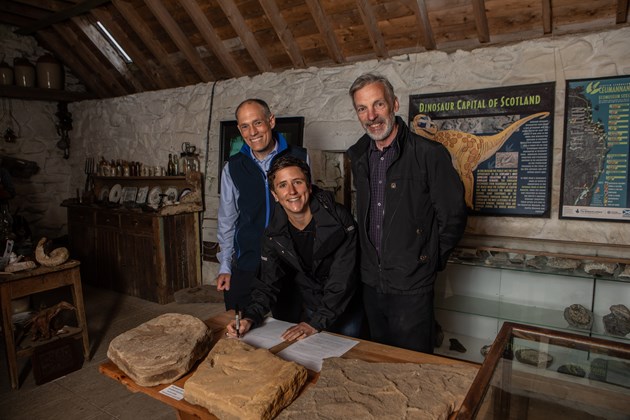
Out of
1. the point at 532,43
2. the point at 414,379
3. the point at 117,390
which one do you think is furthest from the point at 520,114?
the point at 117,390

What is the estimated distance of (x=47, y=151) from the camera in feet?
24.1

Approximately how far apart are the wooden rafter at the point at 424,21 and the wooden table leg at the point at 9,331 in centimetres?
396

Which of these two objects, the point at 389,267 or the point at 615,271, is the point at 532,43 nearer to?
the point at 615,271

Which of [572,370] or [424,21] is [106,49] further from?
[572,370]

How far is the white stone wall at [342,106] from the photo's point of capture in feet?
10.5

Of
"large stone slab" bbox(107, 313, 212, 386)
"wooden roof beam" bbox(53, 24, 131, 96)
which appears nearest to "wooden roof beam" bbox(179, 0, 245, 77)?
"wooden roof beam" bbox(53, 24, 131, 96)

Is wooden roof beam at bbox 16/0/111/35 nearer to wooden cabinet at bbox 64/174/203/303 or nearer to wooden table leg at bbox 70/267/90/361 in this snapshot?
wooden cabinet at bbox 64/174/203/303

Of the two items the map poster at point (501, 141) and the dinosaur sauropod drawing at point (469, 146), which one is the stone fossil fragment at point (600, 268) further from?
the dinosaur sauropod drawing at point (469, 146)

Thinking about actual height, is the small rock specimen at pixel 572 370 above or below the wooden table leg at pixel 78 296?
above

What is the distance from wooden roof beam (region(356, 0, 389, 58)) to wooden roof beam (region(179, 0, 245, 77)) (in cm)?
180

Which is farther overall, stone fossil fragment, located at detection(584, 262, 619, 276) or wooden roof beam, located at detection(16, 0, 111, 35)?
wooden roof beam, located at detection(16, 0, 111, 35)

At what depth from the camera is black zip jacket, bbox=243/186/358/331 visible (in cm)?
213

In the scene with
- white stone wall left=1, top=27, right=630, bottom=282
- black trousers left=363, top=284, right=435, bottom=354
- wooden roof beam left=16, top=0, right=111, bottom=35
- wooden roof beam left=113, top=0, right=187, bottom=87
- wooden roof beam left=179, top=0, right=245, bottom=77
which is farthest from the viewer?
wooden roof beam left=16, top=0, right=111, bottom=35

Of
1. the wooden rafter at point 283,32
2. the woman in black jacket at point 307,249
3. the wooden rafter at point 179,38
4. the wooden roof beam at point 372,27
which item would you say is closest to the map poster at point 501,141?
the wooden roof beam at point 372,27
